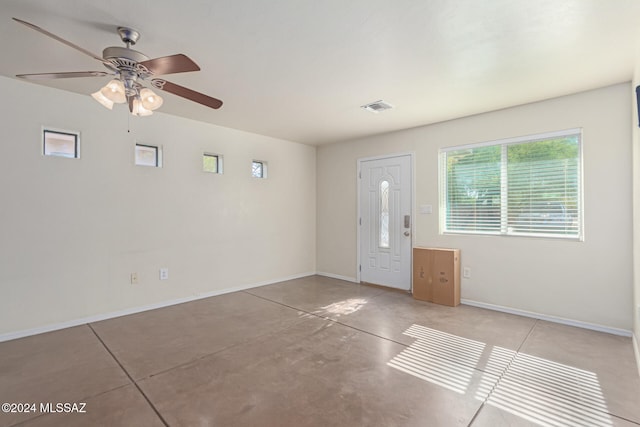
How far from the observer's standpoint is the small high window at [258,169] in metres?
4.97

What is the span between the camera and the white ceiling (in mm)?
1883

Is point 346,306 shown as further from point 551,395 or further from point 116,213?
point 116,213

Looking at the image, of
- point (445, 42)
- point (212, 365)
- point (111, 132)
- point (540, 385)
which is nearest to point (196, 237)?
point (111, 132)

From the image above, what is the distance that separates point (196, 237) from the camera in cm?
422

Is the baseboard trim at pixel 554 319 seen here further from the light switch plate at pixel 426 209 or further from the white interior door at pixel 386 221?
the light switch plate at pixel 426 209

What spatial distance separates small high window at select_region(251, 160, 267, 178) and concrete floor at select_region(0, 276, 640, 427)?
2.32 metres

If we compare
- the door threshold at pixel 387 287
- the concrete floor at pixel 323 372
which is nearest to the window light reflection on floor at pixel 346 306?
the concrete floor at pixel 323 372

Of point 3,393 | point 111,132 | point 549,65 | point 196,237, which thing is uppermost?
point 549,65

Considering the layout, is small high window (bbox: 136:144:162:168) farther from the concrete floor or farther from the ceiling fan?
the concrete floor

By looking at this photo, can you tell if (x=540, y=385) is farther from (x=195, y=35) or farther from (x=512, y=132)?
(x=195, y=35)

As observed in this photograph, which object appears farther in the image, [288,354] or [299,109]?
[299,109]

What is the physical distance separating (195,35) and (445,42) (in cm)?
181

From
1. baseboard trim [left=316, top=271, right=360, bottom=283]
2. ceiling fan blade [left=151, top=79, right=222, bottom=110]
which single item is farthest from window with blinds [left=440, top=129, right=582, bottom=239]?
ceiling fan blade [left=151, top=79, right=222, bottom=110]

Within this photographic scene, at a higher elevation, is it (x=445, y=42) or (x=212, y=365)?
(x=445, y=42)
